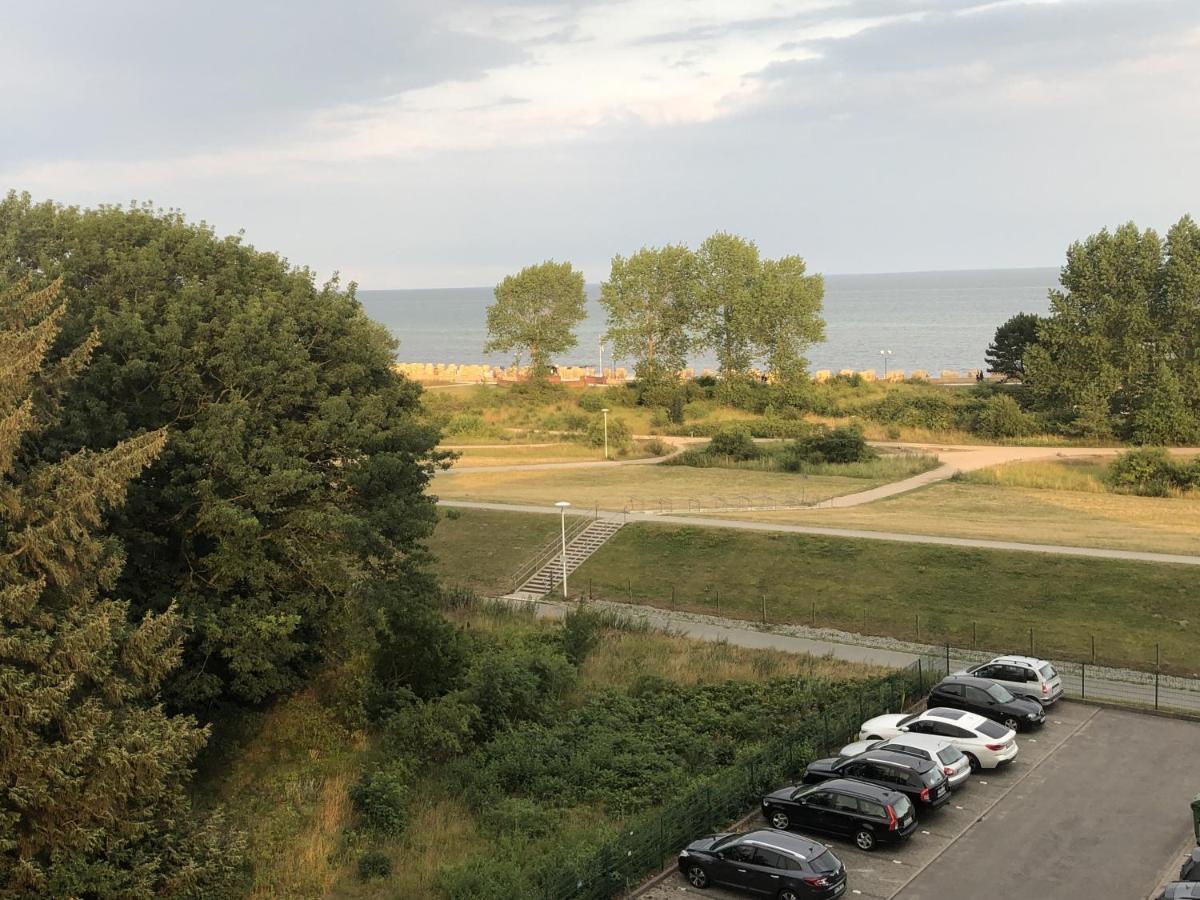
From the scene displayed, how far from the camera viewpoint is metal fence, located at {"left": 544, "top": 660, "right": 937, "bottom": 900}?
18.9 meters

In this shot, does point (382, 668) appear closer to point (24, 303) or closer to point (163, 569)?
point (163, 569)

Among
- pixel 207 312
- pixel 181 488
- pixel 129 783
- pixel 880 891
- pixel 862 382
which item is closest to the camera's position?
pixel 129 783

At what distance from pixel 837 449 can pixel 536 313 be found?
48553 millimetres

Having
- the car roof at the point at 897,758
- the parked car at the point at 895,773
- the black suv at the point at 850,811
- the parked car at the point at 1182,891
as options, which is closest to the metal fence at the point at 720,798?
the black suv at the point at 850,811

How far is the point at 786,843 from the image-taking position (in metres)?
18.9

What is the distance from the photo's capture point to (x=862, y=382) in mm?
100438

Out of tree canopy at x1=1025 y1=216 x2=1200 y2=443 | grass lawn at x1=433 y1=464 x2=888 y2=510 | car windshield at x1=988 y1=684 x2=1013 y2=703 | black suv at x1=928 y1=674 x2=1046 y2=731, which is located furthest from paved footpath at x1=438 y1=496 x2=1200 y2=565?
tree canopy at x1=1025 y1=216 x2=1200 y2=443

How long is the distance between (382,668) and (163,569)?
653 cm

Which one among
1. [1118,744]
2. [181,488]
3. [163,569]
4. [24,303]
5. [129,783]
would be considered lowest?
[1118,744]

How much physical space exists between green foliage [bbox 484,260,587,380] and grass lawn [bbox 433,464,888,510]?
4053 centimetres

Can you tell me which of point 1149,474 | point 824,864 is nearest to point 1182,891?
point 824,864

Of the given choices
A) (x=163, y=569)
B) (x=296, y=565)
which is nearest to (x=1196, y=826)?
(x=296, y=565)

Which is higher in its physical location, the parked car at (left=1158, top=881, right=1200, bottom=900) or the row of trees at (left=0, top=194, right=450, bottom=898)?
the row of trees at (left=0, top=194, right=450, bottom=898)

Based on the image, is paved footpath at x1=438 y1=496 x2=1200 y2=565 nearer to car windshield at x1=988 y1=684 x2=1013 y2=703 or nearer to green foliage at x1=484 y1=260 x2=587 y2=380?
car windshield at x1=988 y1=684 x2=1013 y2=703
